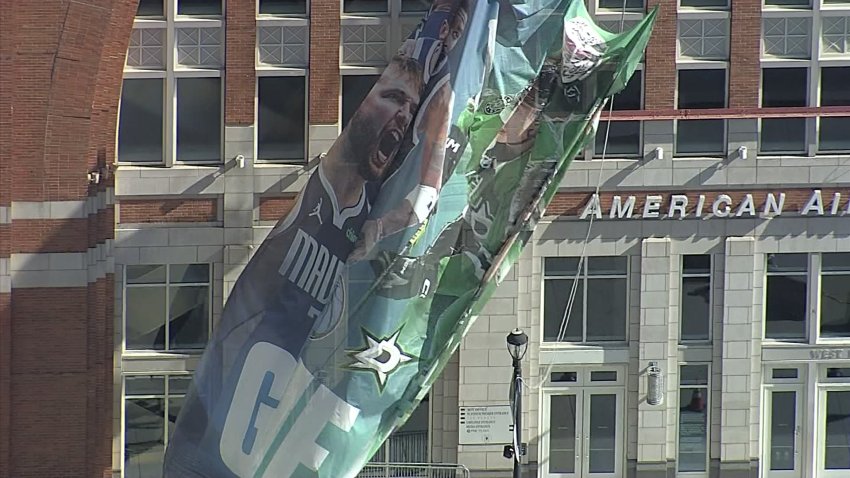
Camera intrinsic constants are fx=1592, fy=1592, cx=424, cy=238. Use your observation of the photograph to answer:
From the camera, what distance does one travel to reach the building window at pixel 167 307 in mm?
29078

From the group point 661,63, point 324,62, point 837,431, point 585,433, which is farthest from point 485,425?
point 661,63

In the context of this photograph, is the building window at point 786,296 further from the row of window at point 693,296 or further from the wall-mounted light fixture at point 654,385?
the wall-mounted light fixture at point 654,385

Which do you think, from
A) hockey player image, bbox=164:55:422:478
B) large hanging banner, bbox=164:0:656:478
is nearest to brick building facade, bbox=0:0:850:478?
hockey player image, bbox=164:55:422:478

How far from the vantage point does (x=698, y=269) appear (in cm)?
2959

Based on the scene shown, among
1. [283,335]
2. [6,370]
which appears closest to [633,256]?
[283,335]

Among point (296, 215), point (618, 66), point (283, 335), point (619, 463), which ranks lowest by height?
point (619, 463)

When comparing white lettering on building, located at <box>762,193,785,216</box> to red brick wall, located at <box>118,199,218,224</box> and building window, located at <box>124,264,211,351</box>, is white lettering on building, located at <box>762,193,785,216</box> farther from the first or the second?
building window, located at <box>124,264,211,351</box>

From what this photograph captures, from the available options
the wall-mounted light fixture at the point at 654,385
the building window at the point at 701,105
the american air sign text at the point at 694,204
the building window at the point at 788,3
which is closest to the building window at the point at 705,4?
the building window at the point at 788,3

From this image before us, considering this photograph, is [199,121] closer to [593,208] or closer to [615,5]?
[593,208]

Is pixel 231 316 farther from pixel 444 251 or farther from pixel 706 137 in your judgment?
pixel 706 137

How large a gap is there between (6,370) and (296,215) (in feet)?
20.6

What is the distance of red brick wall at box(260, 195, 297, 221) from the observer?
2886 centimetres

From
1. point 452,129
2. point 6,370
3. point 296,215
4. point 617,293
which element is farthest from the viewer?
point 617,293

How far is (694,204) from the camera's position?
29234 millimetres
